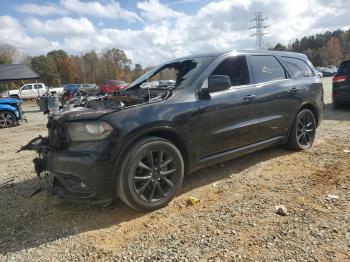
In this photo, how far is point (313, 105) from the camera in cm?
601

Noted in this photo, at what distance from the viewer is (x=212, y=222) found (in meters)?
3.58

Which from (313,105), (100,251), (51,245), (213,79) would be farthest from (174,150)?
(313,105)

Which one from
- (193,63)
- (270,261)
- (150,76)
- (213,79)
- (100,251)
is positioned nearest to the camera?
(270,261)

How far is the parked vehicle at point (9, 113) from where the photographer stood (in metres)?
12.7

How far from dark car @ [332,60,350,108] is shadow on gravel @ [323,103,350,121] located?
0.78 feet

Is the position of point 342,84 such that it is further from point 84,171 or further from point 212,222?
point 84,171

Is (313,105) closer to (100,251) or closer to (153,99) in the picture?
(153,99)

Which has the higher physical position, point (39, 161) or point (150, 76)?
A: point (150, 76)

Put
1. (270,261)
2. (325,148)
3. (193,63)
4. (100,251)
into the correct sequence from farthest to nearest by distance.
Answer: (325,148)
(193,63)
(100,251)
(270,261)

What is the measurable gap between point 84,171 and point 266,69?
3185 mm

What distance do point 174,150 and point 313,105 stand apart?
3.20 meters

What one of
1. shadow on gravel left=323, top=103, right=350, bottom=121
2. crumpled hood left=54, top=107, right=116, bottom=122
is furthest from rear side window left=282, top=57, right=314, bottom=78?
shadow on gravel left=323, top=103, right=350, bottom=121

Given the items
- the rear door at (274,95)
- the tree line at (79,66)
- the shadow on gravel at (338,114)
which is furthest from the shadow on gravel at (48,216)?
the tree line at (79,66)

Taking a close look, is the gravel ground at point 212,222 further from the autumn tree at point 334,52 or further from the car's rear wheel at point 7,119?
the autumn tree at point 334,52
